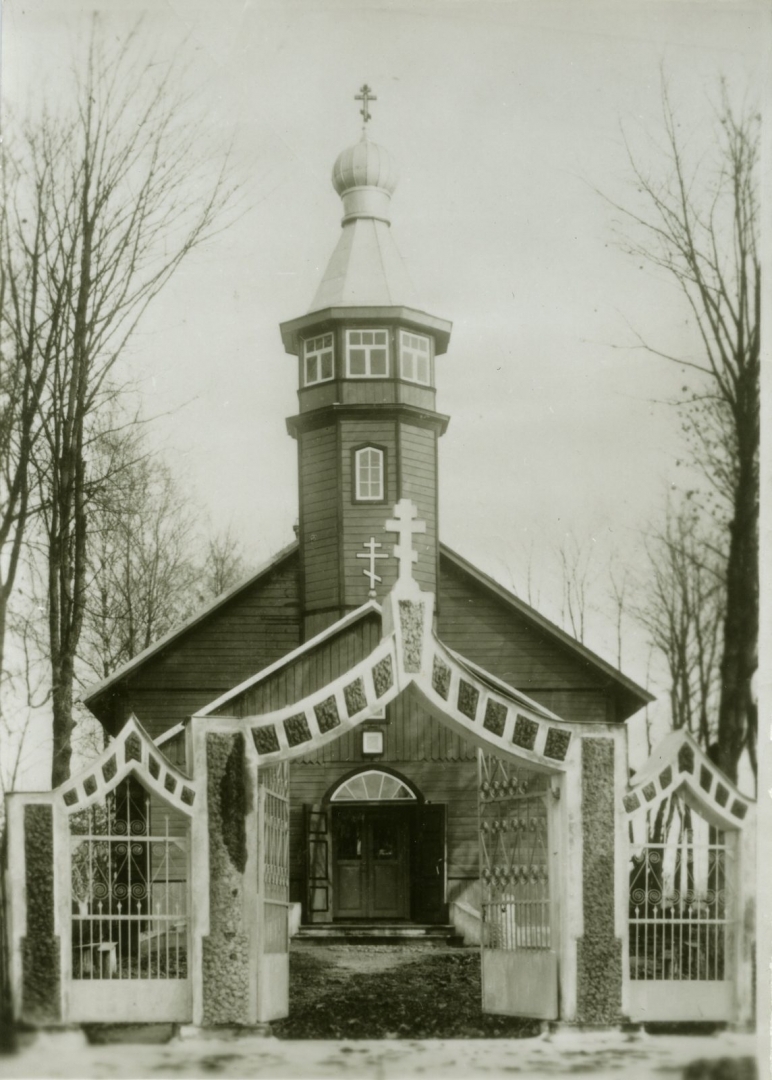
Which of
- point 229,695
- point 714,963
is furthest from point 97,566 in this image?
point 714,963

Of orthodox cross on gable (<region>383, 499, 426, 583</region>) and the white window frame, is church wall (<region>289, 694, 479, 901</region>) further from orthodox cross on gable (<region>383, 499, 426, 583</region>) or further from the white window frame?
orthodox cross on gable (<region>383, 499, 426, 583</region>)

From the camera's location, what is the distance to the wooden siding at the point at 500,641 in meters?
17.7

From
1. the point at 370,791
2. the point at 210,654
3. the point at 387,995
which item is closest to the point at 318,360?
the point at 210,654

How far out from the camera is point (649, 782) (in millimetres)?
12344

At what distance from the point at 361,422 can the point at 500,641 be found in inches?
120

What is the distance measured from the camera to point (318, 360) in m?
17.0

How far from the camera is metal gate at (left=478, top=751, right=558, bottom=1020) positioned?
491 inches

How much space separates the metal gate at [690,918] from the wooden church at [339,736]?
0.07 ft

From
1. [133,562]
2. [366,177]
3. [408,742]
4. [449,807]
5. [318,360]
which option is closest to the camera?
[366,177]

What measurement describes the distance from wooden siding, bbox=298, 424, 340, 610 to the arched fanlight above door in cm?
238

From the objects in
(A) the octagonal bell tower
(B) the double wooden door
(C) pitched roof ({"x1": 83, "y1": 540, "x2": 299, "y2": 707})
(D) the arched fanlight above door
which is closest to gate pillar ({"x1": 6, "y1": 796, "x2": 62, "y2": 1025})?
(C) pitched roof ({"x1": 83, "y1": 540, "x2": 299, "y2": 707})

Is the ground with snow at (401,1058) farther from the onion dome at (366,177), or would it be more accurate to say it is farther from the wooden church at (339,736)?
the onion dome at (366,177)

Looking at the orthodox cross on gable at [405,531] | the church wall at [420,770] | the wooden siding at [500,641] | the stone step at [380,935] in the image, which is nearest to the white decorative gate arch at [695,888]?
the orthodox cross on gable at [405,531]

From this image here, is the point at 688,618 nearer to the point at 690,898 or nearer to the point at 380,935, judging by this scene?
the point at 690,898
